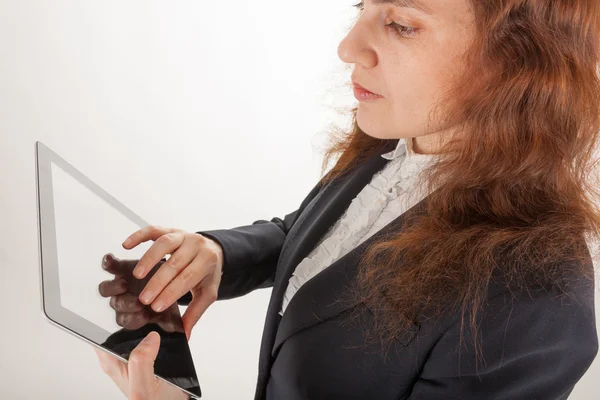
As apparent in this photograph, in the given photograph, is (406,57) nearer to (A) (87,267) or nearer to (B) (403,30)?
(B) (403,30)

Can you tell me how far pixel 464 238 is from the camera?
1.01 m

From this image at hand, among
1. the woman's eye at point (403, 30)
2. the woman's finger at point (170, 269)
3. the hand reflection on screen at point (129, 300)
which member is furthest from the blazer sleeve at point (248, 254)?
the woman's eye at point (403, 30)

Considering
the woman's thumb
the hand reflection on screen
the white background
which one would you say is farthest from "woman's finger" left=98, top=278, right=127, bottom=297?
the white background

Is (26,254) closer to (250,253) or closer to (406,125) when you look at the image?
(250,253)

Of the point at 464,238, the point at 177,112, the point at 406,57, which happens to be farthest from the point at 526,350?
the point at 177,112

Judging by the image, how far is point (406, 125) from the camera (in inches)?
43.8

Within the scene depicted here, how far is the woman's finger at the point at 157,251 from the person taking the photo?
1112mm

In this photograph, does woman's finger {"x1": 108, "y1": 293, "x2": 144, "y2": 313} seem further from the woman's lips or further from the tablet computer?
the woman's lips

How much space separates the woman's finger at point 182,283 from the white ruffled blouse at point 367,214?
0.18 meters

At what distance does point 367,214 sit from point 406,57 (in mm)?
345

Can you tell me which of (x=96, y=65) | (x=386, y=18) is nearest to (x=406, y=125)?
(x=386, y=18)

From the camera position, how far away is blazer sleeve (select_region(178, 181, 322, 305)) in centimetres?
139

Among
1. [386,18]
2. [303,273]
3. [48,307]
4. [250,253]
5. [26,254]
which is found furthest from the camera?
[26,254]

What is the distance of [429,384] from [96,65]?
2345 mm
